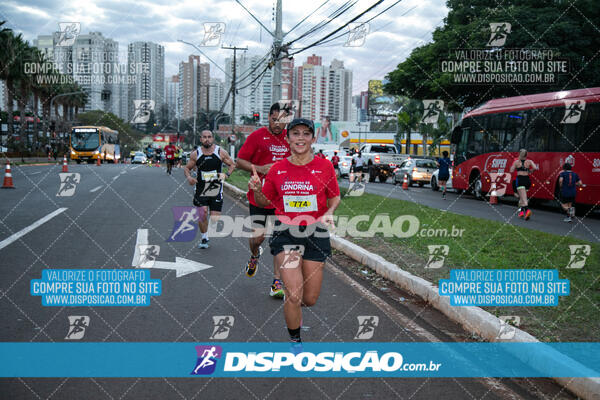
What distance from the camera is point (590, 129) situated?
1678 centimetres

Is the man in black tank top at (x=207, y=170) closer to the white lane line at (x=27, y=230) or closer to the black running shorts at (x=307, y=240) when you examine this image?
the white lane line at (x=27, y=230)

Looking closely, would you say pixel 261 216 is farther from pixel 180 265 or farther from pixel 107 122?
pixel 107 122

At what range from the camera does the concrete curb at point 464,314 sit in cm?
400

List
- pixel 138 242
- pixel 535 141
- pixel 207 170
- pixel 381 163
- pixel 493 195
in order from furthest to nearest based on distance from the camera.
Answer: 1. pixel 381 163
2. pixel 493 195
3. pixel 535 141
4. pixel 138 242
5. pixel 207 170

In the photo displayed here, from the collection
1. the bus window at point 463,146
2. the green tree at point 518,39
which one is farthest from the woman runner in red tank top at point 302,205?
the green tree at point 518,39

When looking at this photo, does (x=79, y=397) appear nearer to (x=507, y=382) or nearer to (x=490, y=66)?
(x=507, y=382)

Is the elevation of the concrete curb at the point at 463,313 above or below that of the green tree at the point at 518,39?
below

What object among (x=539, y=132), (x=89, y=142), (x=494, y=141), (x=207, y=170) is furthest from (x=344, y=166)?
(x=207, y=170)

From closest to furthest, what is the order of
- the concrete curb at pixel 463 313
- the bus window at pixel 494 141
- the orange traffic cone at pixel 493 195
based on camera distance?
the concrete curb at pixel 463 313
the orange traffic cone at pixel 493 195
the bus window at pixel 494 141

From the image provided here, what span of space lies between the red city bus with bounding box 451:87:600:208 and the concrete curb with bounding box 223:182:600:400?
10939mm

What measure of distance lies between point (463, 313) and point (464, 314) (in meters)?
0.02

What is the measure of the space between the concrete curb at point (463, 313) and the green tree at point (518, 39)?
66.9ft

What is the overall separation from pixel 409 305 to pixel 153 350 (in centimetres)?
304

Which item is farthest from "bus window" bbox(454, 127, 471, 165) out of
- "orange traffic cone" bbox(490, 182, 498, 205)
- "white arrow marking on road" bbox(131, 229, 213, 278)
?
"white arrow marking on road" bbox(131, 229, 213, 278)
